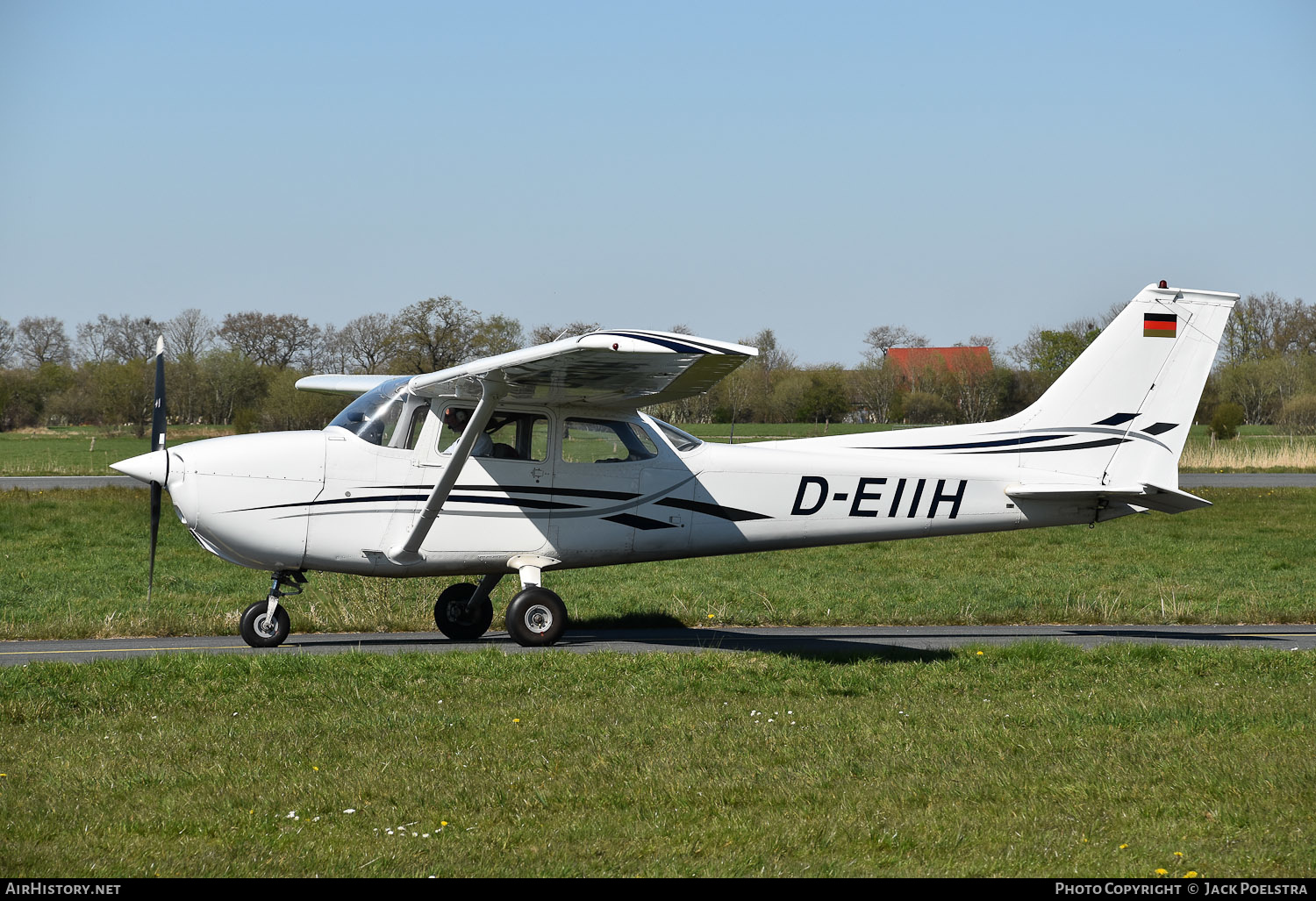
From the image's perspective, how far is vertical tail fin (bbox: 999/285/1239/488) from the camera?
37.5 ft

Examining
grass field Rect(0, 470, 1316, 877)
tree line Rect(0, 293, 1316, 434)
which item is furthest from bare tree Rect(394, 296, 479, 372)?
grass field Rect(0, 470, 1316, 877)

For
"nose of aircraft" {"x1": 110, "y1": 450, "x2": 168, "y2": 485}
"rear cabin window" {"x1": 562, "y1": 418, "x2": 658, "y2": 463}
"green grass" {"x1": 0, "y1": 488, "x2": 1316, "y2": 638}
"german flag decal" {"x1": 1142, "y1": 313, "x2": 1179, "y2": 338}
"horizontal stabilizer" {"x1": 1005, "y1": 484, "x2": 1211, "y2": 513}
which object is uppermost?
"german flag decal" {"x1": 1142, "y1": 313, "x2": 1179, "y2": 338}

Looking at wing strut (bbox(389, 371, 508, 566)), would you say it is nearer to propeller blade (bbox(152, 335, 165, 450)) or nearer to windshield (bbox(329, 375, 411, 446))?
windshield (bbox(329, 375, 411, 446))

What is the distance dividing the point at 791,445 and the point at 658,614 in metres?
2.83

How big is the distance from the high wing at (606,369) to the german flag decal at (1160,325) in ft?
16.3

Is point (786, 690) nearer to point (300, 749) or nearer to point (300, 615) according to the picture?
point (300, 749)

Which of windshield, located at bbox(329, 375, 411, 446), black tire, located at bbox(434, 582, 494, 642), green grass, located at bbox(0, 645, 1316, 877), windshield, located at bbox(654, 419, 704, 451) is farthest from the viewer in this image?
black tire, located at bbox(434, 582, 494, 642)

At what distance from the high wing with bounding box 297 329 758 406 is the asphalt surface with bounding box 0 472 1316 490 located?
957 inches

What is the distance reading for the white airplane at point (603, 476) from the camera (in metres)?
10.1

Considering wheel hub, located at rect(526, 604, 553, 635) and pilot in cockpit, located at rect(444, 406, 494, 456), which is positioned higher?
pilot in cockpit, located at rect(444, 406, 494, 456)

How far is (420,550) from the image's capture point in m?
10.4

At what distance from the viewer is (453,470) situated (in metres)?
9.94
